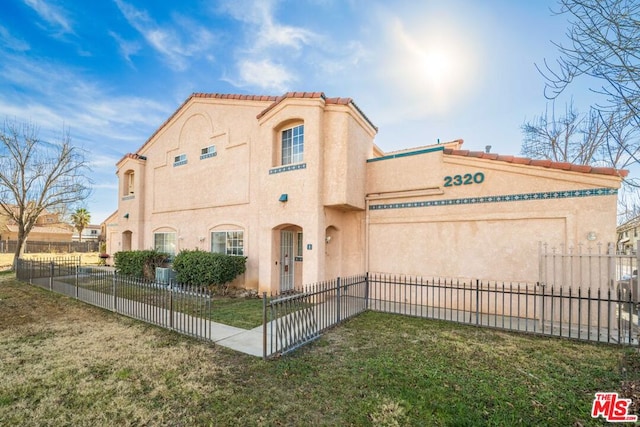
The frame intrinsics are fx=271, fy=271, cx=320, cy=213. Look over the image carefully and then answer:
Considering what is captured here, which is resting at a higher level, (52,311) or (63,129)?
(63,129)

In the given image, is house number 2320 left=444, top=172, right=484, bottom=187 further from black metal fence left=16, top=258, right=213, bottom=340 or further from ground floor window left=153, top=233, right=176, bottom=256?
ground floor window left=153, top=233, right=176, bottom=256

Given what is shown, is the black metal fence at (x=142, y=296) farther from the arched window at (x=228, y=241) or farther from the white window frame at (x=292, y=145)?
the white window frame at (x=292, y=145)

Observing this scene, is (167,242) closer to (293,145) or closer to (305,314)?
(293,145)

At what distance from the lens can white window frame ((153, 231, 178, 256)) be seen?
50.6ft

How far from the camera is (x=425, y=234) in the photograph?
9.46 m

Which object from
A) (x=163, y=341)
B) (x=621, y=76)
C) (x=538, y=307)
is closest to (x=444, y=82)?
(x=621, y=76)

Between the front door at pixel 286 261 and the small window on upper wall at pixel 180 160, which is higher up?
the small window on upper wall at pixel 180 160

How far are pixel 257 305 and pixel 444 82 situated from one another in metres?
8.70

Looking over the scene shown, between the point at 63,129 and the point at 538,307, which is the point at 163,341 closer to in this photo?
the point at 538,307

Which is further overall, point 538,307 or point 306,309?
point 538,307

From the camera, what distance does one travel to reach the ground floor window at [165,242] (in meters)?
15.5

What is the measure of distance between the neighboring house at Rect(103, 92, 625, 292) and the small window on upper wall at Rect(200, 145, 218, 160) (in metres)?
0.10

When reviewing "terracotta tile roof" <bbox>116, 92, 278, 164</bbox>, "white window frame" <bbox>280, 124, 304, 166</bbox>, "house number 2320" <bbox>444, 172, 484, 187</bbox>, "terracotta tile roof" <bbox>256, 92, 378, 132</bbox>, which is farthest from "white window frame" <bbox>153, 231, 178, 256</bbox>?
"house number 2320" <bbox>444, 172, 484, 187</bbox>

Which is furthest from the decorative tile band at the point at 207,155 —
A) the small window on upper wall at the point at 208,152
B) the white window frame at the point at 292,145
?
the white window frame at the point at 292,145
